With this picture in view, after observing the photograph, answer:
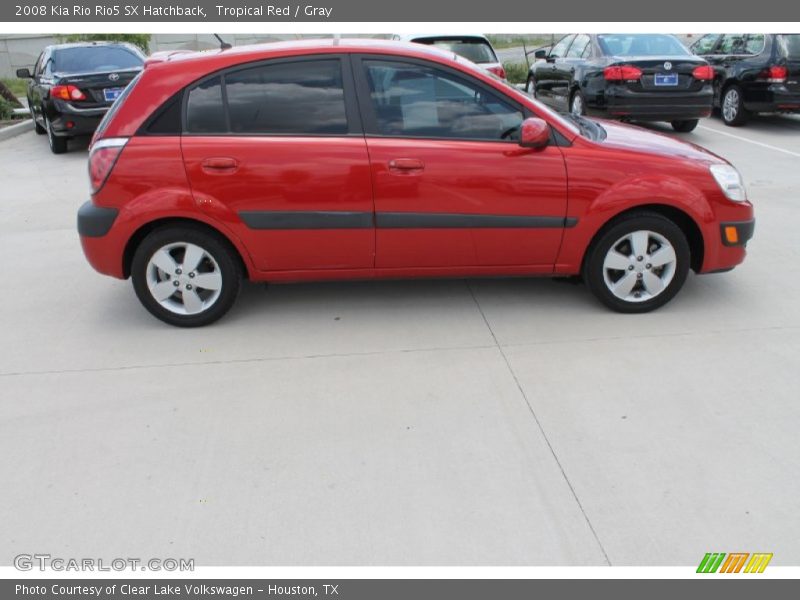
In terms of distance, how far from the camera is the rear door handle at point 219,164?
13.7ft

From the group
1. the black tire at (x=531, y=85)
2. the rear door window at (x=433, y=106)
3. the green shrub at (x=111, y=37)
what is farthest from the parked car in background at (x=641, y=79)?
the green shrub at (x=111, y=37)

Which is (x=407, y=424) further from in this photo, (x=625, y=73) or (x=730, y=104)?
(x=730, y=104)

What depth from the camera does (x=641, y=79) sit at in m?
9.56

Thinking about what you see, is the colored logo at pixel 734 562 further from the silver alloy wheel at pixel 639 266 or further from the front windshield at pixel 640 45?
the front windshield at pixel 640 45

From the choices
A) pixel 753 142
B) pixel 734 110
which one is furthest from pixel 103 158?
pixel 734 110

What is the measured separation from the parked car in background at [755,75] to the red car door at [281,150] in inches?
338

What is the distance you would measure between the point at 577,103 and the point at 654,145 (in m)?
6.37

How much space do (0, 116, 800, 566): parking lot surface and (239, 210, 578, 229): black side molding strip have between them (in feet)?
2.06

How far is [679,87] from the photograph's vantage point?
380 inches

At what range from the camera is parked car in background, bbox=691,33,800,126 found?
10352mm

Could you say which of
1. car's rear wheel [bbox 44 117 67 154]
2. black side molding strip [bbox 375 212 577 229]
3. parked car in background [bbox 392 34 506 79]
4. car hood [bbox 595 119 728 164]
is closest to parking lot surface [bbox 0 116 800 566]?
black side molding strip [bbox 375 212 577 229]

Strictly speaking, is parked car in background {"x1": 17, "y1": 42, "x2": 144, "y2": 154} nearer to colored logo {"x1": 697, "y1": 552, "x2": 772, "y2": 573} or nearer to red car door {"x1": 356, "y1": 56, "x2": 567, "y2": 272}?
red car door {"x1": 356, "y1": 56, "x2": 567, "y2": 272}

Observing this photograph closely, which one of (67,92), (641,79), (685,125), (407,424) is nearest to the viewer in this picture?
(407,424)

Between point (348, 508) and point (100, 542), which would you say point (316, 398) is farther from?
point (100, 542)
